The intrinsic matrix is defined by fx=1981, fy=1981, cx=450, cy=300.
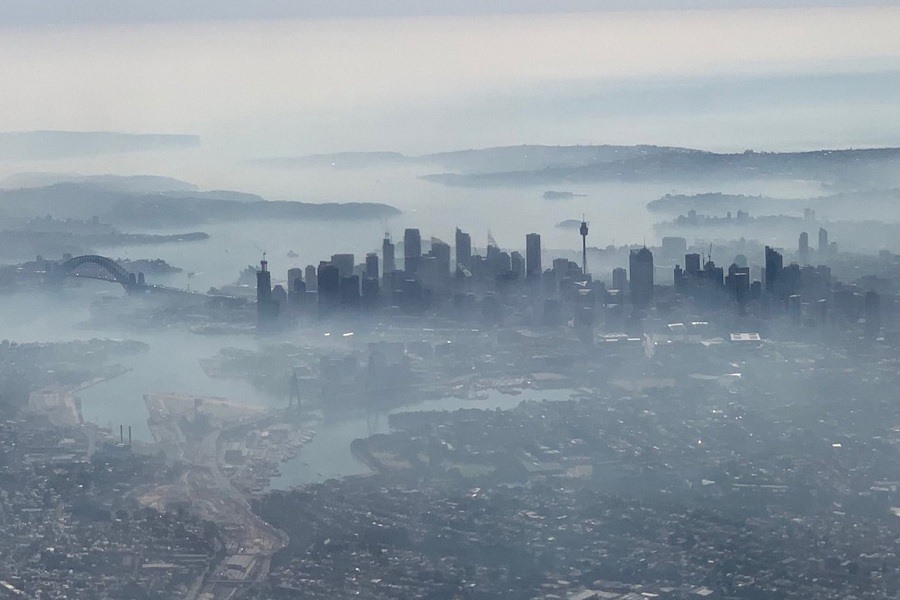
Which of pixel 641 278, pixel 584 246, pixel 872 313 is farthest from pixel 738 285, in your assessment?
pixel 584 246

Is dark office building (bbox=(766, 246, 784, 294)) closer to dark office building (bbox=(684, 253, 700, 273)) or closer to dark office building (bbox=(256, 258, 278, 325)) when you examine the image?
dark office building (bbox=(684, 253, 700, 273))

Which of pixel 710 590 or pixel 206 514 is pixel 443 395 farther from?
pixel 710 590

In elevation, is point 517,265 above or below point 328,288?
above

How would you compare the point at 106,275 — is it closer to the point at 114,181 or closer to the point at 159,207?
the point at 159,207

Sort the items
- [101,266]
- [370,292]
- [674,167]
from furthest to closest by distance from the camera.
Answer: [674,167] < [101,266] < [370,292]

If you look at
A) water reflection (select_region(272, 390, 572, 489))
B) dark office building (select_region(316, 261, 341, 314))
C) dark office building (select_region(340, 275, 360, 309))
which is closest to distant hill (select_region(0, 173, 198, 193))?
dark office building (select_region(316, 261, 341, 314))

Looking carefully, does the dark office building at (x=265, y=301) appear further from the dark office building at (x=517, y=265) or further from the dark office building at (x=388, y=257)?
the dark office building at (x=517, y=265)

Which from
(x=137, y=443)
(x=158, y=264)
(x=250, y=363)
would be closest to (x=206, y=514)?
(x=137, y=443)
